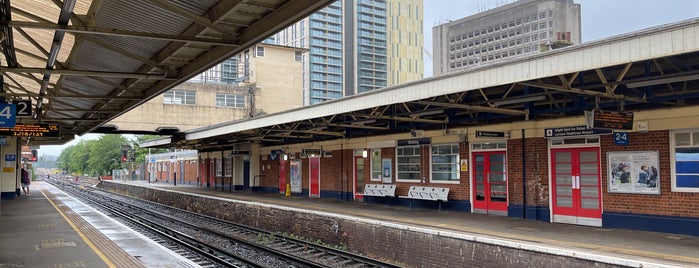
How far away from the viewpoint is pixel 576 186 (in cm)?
1267

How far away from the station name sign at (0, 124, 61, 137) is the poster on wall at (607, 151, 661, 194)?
1461cm

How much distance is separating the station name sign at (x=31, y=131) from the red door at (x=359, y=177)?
10036mm

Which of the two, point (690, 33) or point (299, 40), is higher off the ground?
point (299, 40)

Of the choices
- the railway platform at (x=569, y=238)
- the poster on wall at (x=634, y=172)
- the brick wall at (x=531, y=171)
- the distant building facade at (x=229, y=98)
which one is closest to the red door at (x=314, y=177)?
the railway platform at (x=569, y=238)

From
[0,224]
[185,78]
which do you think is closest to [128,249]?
[185,78]

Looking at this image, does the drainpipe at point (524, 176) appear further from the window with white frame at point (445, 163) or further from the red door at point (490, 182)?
the window with white frame at point (445, 163)

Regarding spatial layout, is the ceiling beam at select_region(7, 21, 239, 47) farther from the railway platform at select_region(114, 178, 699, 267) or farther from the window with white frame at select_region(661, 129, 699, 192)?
the window with white frame at select_region(661, 129, 699, 192)

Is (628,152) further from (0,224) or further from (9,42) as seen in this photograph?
(0,224)

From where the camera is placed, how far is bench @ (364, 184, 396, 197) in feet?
59.4

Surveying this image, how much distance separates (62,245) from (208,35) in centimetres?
650

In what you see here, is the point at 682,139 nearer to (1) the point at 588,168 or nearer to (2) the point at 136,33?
(1) the point at 588,168

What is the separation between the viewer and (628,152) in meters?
11.5

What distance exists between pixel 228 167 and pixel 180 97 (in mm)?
6396

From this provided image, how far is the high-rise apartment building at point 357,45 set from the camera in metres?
131
